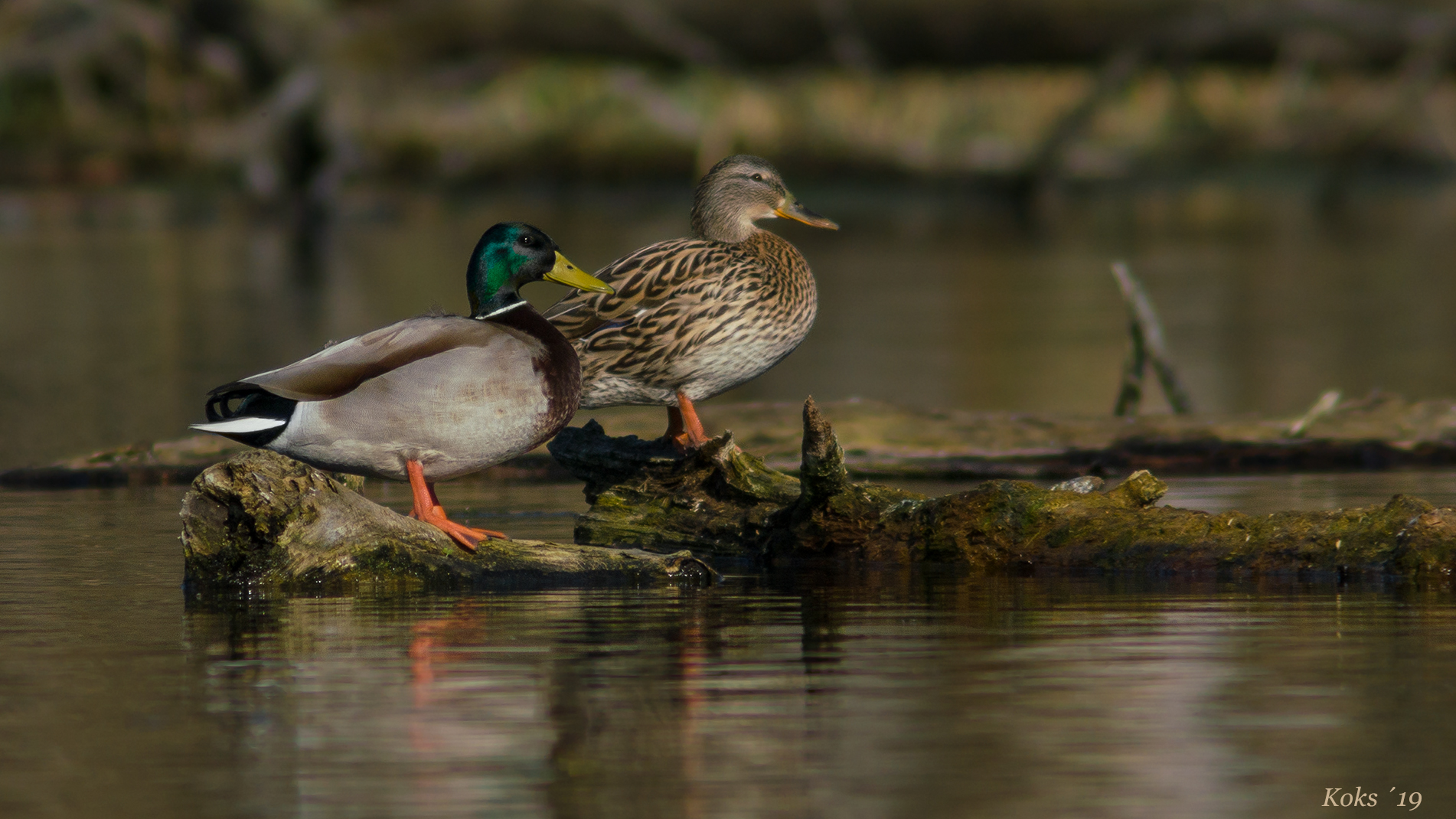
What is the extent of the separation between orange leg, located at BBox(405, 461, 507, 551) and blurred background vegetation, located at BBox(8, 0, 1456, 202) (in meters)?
20.5

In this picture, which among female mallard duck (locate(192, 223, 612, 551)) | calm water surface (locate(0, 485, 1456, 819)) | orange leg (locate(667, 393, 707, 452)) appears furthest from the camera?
orange leg (locate(667, 393, 707, 452))

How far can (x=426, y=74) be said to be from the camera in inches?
1276

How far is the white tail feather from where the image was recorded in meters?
7.59

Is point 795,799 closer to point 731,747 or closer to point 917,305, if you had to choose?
point 731,747

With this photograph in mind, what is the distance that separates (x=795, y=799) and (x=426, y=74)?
28447mm

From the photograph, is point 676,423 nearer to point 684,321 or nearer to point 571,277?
point 684,321

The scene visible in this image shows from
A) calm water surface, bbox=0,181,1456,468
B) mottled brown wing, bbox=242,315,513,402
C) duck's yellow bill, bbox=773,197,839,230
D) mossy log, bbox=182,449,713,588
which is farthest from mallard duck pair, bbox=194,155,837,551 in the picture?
duck's yellow bill, bbox=773,197,839,230

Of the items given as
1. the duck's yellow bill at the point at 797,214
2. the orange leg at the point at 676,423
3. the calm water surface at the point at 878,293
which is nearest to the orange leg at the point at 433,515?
the calm water surface at the point at 878,293

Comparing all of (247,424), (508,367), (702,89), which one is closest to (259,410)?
(247,424)

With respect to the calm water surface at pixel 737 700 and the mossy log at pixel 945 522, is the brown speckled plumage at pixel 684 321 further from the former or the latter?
the calm water surface at pixel 737 700

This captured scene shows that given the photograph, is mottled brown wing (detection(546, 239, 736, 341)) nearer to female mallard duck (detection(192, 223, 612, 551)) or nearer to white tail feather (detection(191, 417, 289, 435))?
female mallard duck (detection(192, 223, 612, 551))

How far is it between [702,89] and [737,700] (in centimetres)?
2943

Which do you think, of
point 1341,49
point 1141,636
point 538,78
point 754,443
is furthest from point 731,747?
point 538,78

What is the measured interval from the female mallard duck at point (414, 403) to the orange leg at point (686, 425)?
172cm
